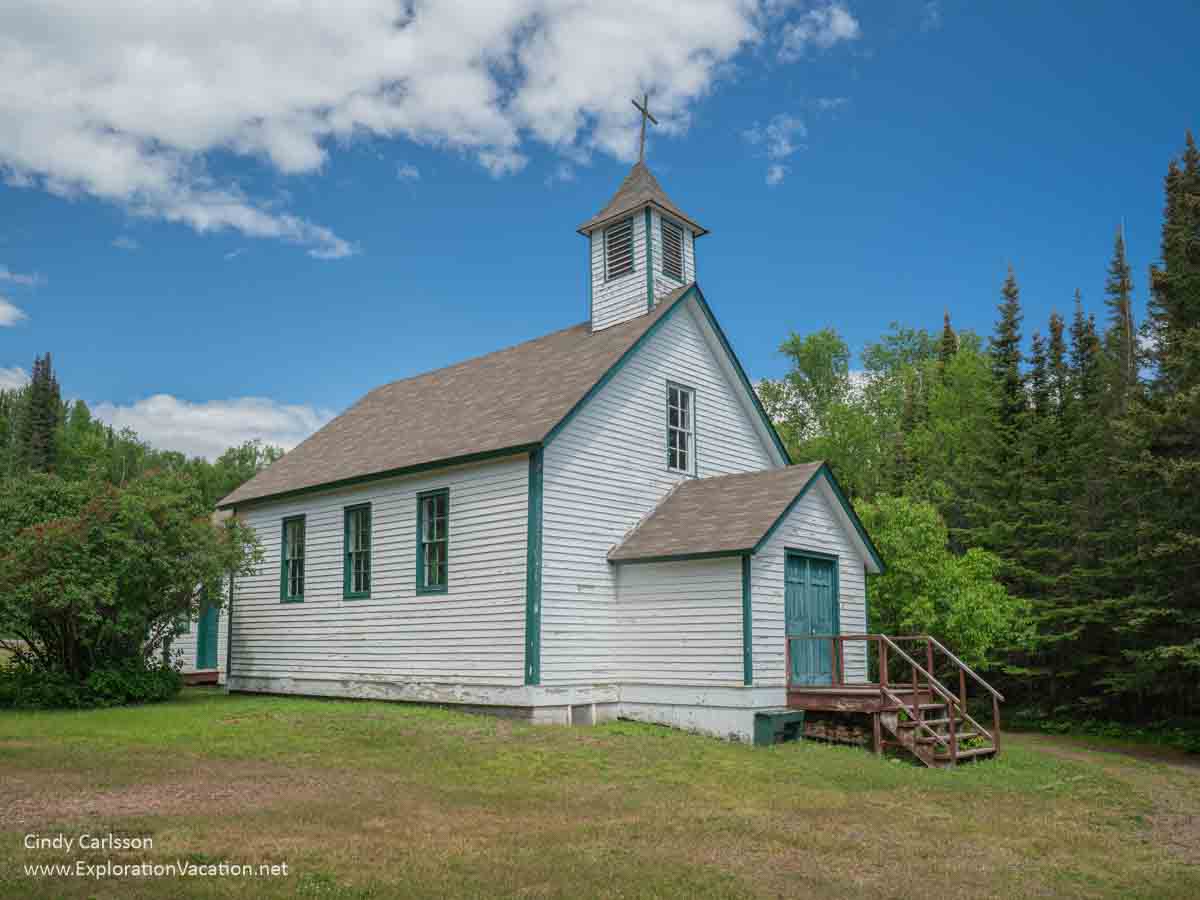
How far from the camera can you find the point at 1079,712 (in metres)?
25.9

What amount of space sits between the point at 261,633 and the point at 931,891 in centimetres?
1699

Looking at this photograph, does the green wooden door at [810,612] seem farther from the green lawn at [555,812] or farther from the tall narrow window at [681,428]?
the tall narrow window at [681,428]

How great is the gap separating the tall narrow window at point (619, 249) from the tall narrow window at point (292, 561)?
8309 millimetres

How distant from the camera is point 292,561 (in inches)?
844

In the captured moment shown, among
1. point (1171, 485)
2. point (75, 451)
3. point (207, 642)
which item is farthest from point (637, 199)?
point (75, 451)

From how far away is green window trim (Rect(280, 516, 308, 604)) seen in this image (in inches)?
833

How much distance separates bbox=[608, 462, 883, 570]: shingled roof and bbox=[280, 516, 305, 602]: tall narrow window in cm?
733

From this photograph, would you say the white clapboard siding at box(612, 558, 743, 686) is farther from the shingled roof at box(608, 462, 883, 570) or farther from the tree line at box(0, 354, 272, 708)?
the tree line at box(0, 354, 272, 708)

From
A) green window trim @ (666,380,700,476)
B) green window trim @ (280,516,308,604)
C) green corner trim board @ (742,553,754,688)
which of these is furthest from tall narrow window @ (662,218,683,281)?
green window trim @ (280,516,308,604)

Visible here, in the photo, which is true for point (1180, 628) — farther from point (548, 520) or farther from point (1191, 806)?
point (548, 520)

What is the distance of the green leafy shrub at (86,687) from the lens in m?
18.5

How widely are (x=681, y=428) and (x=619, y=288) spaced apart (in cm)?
344

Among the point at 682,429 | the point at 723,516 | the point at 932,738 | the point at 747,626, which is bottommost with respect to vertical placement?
the point at 932,738

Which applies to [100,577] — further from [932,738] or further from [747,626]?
[932,738]
